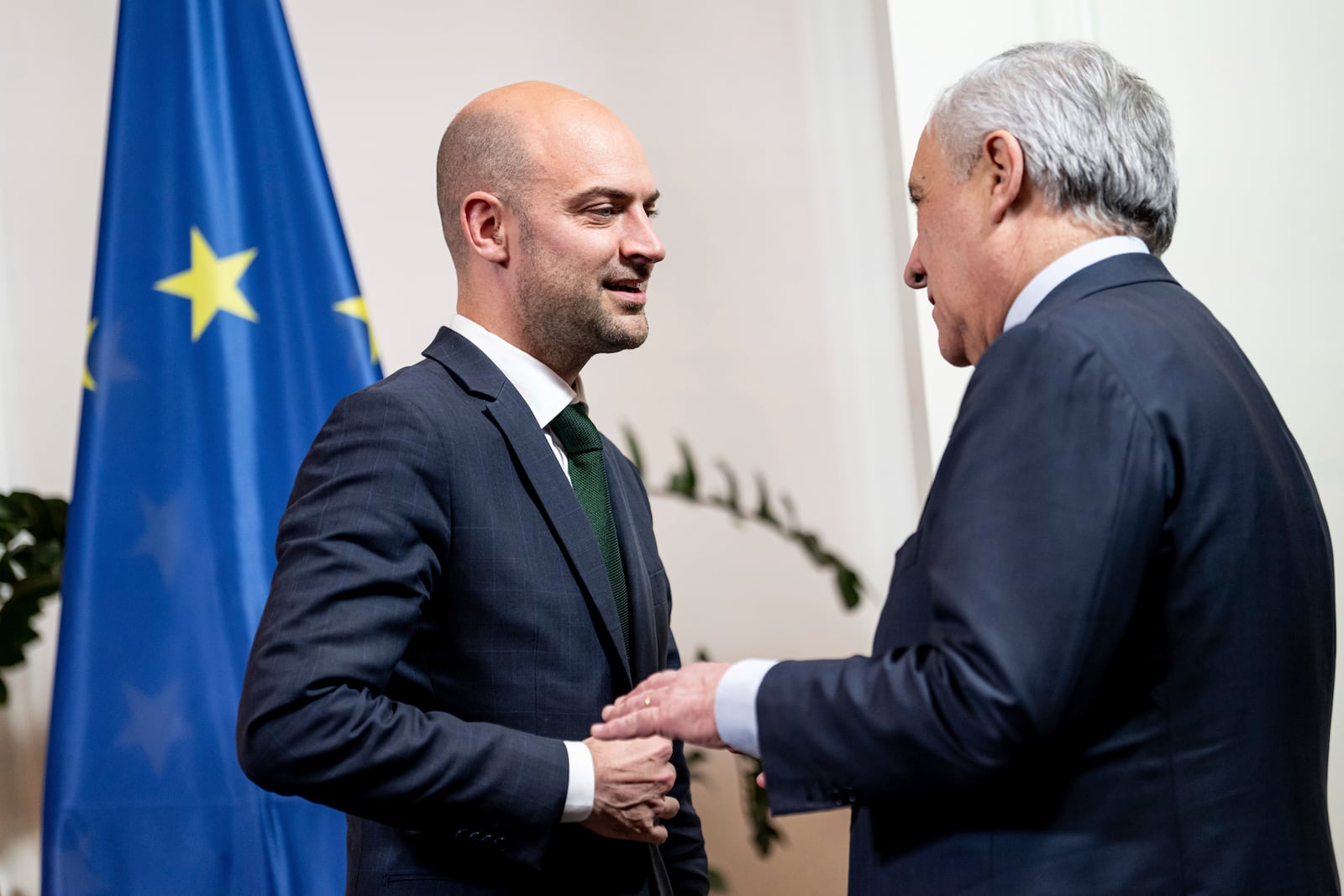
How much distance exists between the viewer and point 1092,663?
40.1 inches

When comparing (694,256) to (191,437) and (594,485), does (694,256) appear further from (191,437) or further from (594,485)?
(594,485)

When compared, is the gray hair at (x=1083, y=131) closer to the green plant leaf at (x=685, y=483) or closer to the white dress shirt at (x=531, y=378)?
the white dress shirt at (x=531, y=378)

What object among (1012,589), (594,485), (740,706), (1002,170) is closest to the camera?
(1012,589)

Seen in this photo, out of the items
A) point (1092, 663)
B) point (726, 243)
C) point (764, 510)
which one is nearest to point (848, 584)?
point (764, 510)

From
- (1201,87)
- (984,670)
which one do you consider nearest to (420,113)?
(1201,87)

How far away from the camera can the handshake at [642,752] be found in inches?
47.1

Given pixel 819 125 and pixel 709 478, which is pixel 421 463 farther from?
pixel 819 125

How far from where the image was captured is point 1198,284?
8.59 ft

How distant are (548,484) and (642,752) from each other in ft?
1.19

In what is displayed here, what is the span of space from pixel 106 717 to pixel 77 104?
61.8 inches

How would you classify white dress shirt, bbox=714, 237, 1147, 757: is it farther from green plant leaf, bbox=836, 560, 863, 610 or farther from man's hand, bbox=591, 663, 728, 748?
green plant leaf, bbox=836, 560, 863, 610

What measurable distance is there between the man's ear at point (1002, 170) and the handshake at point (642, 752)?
0.55 meters


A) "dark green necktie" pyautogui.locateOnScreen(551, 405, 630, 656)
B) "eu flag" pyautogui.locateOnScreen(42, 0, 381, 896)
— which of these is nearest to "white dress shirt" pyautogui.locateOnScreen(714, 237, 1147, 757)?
"dark green necktie" pyautogui.locateOnScreen(551, 405, 630, 656)

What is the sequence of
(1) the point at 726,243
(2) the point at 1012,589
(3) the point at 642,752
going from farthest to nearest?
(1) the point at 726,243
(3) the point at 642,752
(2) the point at 1012,589
